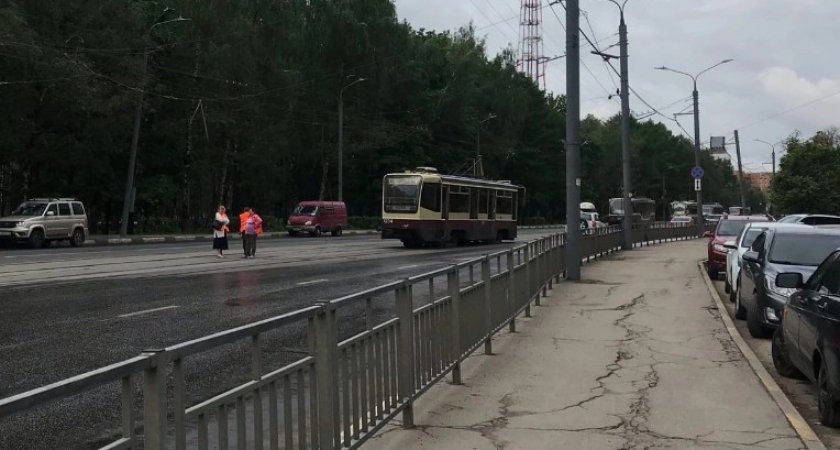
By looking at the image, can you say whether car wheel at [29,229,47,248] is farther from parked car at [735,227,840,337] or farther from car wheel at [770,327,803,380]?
car wheel at [770,327,803,380]

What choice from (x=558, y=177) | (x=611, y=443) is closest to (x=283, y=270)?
(x=611, y=443)

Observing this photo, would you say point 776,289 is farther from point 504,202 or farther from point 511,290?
point 504,202

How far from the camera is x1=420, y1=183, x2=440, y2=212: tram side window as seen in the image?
32406 mm

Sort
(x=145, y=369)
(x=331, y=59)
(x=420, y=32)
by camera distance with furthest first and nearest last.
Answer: (x=420, y=32), (x=331, y=59), (x=145, y=369)

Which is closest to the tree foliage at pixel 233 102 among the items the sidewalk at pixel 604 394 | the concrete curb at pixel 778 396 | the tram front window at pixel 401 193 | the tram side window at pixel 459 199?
the tram front window at pixel 401 193

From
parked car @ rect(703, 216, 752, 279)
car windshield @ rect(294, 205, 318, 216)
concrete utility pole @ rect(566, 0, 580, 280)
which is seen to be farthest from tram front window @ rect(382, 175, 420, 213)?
car windshield @ rect(294, 205, 318, 216)

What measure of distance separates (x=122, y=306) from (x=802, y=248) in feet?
32.6

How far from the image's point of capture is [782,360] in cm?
848

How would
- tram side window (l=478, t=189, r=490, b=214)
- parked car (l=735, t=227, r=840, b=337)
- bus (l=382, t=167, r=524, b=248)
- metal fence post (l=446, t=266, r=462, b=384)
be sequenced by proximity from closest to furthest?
metal fence post (l=446, t=266, r=462, b=384), parked car (l=735, t=227, r=840, b=337), bus (l=382, t=167, r=524, b=248), tram side window (l=478, t=189, r=490, b=214)

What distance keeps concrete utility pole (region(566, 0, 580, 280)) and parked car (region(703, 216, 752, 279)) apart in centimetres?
357

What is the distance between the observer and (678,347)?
10.1 meters

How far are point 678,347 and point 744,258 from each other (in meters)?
2.34

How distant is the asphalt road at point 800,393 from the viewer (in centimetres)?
619

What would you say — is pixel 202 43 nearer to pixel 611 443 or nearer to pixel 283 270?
pixel 283 270
